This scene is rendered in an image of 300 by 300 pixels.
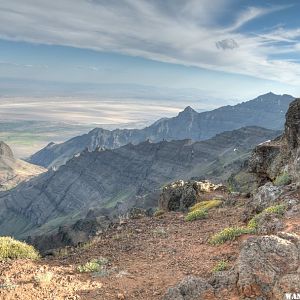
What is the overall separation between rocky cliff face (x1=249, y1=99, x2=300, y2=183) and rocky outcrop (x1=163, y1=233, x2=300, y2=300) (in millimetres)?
13695

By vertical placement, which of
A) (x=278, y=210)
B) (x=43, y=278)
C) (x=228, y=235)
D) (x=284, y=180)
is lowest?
(x=43, y=278)

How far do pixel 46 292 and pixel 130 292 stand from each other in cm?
304

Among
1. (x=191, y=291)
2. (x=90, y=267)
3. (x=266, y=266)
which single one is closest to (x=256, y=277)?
(x=266, y=266)

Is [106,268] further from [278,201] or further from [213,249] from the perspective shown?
[278,201]

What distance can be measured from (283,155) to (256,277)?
21.9m

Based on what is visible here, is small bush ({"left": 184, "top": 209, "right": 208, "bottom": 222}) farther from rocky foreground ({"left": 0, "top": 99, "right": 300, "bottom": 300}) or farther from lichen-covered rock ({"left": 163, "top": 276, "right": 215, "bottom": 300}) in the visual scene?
lichen-covered rock ({"left": 163, "top": 276, "right": 215, "bottom": 300})

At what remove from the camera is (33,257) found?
20562 mm

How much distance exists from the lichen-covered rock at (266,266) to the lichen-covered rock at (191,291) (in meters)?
1.10

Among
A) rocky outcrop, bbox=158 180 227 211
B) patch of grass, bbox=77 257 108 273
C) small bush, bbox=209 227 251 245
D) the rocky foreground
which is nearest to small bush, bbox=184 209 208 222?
the rocky foreground

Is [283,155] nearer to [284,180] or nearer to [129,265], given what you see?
[284,180]

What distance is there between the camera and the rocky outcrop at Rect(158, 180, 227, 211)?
40.2 meters

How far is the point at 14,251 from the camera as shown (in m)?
20.7

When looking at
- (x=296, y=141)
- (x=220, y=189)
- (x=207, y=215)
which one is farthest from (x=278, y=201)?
(x=220, y=189)

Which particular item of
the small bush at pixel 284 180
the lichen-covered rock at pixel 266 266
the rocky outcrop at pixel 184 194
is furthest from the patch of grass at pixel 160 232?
the rocky outcrop at pixel 184 194
